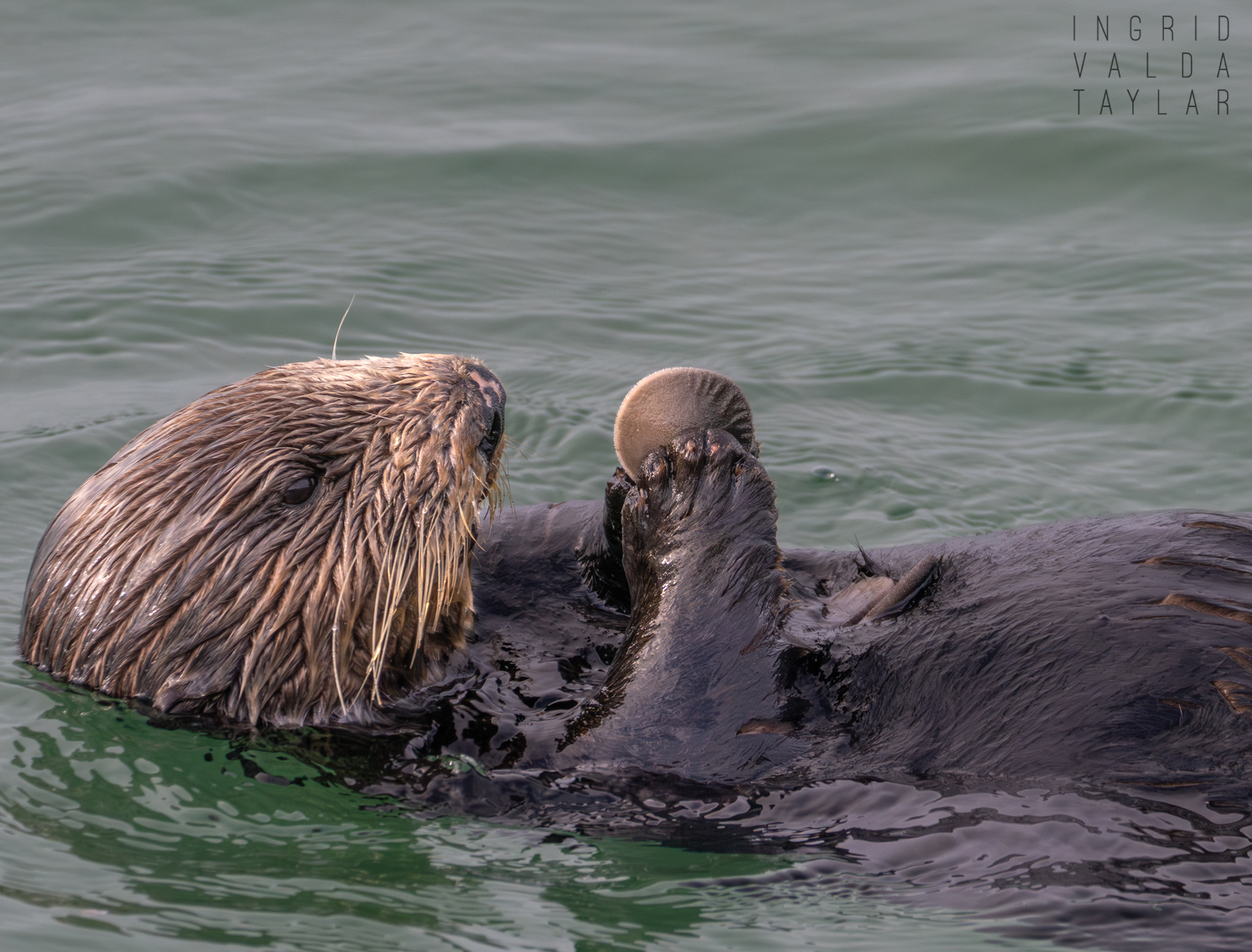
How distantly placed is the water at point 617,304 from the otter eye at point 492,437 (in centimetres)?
93

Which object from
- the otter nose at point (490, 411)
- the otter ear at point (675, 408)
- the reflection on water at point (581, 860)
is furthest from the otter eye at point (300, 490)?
the otter ear at point (675, 408)

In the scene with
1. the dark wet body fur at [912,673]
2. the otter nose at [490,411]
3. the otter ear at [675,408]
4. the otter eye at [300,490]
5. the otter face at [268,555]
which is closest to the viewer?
the dark wet body fur at [912,673]

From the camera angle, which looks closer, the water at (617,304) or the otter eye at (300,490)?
the water at (617,304)

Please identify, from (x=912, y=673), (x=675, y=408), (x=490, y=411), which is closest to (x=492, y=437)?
(x=490, y=411)

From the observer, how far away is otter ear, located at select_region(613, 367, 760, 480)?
12.4ft

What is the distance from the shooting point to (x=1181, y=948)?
300cm

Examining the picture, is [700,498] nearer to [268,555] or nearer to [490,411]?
[490,411]

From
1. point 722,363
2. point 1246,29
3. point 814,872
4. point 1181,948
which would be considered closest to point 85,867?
point 814,872

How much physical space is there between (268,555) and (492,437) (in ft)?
2.26

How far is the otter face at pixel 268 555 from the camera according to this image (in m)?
3.50

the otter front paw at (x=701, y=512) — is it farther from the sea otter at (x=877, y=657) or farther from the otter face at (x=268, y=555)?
the otter face at (x=268, y=555)

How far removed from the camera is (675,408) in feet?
12.4

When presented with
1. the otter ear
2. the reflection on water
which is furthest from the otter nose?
the reflection on water

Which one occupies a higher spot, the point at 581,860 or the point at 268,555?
the point at 268,555
